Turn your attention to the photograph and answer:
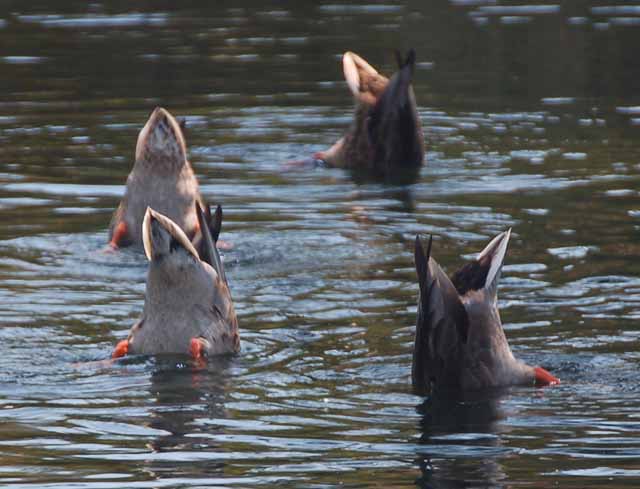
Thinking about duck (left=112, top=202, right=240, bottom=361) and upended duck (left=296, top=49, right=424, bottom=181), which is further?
upended duck (left=296, top=49, right=424, bottom=181)

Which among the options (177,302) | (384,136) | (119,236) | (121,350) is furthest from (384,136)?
(121,350)

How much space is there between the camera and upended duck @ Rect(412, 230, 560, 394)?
833cm

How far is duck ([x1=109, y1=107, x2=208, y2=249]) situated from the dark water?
33cm

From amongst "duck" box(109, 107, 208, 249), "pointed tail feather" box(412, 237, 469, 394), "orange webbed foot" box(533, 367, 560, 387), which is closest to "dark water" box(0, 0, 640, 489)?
"orange webbed foot" box(533, 367, 560, 387)

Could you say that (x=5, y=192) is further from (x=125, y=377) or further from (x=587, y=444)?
(x=587, y=444)

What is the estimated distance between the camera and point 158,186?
12.0 m

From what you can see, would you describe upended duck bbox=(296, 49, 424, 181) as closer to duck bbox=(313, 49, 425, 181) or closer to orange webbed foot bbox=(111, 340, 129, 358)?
duck bbox=(313, 49, 425, 181)

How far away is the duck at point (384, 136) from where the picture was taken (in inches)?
598

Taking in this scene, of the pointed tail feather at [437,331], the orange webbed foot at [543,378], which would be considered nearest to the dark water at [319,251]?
the orange webbed foot at [543,378]

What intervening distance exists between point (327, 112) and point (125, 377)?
29.7 ft

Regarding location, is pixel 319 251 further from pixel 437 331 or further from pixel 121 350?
pixel 437 331

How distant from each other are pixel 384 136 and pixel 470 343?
7095 millimetres

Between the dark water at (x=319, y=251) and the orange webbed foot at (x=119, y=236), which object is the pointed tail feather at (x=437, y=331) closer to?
the dark water at (x=319, y=251)

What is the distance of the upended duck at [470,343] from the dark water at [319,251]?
0.15 meters
